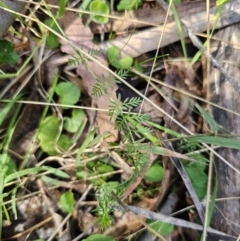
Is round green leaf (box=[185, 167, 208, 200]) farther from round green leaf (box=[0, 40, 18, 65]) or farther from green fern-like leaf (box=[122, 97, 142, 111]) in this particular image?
round green leaf (box=[0, 40, 18, 65])

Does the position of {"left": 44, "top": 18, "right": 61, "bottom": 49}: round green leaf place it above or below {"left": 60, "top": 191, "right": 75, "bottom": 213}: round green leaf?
above

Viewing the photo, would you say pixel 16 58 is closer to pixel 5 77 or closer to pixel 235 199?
pixel 5 77

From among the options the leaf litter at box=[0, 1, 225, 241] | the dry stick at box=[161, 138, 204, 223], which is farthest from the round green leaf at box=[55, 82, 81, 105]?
the dry stick at box=[161, 138, 204, 223]

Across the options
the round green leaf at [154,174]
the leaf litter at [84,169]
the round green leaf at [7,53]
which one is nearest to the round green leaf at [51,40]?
the leaf litter at [84,169]

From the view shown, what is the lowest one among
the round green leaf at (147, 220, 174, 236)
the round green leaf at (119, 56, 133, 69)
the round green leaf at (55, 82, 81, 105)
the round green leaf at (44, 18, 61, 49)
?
the round green leaf at (147, 220, 174, 236)

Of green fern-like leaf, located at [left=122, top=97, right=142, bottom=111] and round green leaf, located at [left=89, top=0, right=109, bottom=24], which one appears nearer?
green fern-like leaf, located at [left=122, top=97, right=142, bottom=111]

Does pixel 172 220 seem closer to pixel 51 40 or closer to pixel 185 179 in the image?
pixel 185 179

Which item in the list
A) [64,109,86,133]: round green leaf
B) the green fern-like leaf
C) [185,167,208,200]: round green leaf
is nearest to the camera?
the green fern-like leaf
